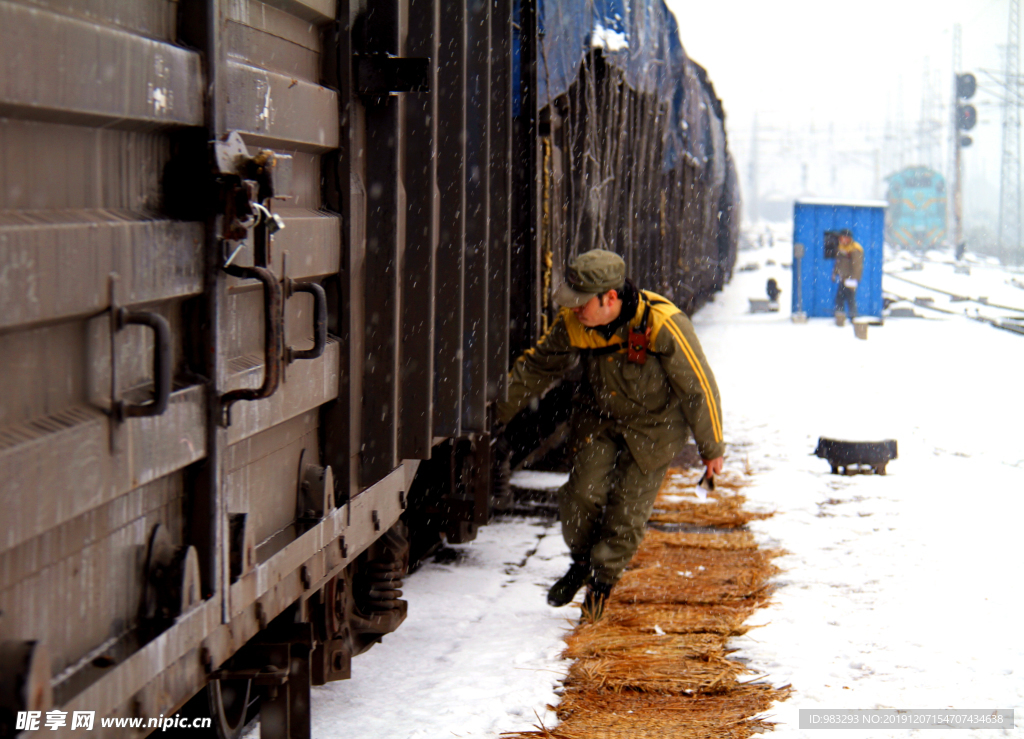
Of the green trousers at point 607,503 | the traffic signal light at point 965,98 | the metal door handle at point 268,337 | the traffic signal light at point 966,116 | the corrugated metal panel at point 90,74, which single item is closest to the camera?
the corrugated metal panel at point 90,74

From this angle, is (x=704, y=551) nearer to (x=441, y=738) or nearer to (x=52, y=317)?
(x=441, y=738)

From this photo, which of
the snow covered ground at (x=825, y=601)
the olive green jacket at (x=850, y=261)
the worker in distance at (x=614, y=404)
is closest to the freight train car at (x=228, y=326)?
the snow covered ground at (x=825, y=601)

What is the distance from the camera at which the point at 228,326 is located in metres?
2.08

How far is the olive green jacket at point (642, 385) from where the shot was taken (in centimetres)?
427

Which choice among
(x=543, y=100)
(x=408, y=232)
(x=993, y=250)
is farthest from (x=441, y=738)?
(x=993, y=250)

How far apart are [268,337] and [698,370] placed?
2.58 meters

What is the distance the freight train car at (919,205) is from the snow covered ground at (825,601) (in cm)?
4834

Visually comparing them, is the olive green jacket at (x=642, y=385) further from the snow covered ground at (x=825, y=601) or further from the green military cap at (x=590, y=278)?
the snow covered ground at (x=825, y=601)

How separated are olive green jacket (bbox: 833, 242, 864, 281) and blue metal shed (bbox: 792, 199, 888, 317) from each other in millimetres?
472

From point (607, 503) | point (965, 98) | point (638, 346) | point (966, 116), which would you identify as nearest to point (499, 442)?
point (607, 503)

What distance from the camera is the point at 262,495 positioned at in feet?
7.57

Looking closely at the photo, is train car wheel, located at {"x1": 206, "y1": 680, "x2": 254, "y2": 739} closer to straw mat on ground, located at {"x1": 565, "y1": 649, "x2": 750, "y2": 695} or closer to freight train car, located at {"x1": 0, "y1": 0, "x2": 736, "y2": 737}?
freight train car, located at {"x1": 0, "y1": 0, "x2": 736, "y2": 737}

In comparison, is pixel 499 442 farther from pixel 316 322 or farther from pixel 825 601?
pixel 316 322

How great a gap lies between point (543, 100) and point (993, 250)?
2254 inches
